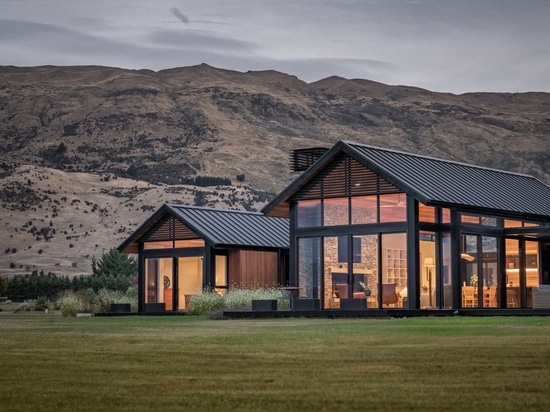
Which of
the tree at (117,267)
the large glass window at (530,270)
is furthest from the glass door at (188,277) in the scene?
the tree at (117,267)

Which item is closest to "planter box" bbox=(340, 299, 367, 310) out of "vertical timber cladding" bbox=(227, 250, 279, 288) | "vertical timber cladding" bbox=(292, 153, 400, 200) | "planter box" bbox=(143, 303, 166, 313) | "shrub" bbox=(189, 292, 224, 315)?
"vertical timber cladding" bbox=(292, 153, 400, 200)

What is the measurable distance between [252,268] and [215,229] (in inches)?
84.0

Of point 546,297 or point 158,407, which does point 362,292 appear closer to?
point 546,297

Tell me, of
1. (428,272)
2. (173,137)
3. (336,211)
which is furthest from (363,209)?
(173,137)

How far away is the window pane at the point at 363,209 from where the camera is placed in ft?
114

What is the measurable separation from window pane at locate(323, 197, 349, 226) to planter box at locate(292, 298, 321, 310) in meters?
3.07

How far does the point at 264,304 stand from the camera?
1303 inches

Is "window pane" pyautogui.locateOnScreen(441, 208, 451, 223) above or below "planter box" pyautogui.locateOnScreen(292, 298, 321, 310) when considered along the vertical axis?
above

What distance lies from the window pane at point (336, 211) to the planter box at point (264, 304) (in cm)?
400

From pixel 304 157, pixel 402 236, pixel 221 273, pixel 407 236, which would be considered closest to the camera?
pixel 407 236

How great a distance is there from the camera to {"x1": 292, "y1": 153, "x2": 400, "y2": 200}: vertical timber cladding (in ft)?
114

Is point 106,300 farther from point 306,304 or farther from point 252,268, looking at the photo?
point 306,304

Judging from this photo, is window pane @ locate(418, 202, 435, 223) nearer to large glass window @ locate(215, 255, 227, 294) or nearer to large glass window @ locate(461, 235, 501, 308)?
large glass window @ locate(461, 235, 501, 308)

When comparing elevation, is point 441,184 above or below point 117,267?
above
